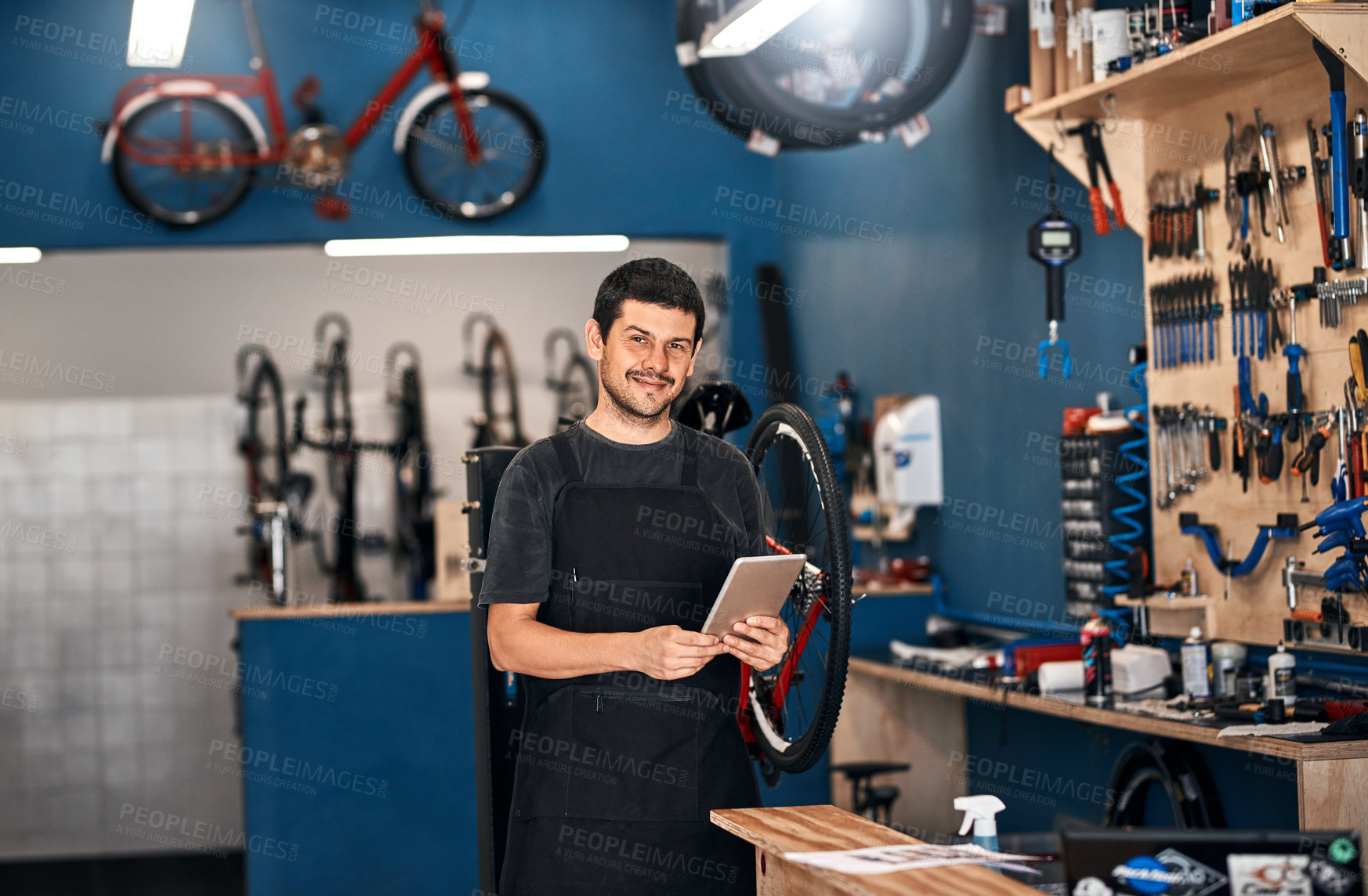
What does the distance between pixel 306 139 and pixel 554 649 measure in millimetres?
4471

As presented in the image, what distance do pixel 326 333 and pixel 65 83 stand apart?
6.66ft

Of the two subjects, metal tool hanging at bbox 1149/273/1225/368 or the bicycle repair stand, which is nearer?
the bicycle repair stand

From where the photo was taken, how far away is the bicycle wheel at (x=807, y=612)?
2783mm

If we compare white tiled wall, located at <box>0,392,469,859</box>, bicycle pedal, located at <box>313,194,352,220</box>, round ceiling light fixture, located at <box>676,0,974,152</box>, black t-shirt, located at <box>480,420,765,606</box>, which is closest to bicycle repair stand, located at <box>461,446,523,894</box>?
black t-shirt, located at <box>480,420,765,606</box>

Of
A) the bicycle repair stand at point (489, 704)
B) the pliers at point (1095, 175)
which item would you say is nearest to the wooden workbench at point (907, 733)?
the pliers at point (1095, 175)

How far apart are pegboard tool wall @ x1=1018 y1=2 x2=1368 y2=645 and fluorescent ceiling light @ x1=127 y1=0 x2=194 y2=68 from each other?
10.2 ft

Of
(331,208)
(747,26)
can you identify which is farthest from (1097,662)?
(331,208)

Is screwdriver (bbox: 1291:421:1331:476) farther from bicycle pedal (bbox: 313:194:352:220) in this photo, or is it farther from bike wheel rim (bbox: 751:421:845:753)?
bicycle pedal (bbox: 313:194:352:220)

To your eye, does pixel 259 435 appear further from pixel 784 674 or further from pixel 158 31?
pixel 784 674

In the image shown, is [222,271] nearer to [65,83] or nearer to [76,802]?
[65,83]

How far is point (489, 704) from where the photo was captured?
3.18 metres

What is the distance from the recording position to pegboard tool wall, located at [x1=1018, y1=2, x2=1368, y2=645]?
3.06m

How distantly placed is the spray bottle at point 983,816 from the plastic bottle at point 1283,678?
1.42 metres

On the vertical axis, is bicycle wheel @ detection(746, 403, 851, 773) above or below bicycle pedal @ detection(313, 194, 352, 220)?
below
